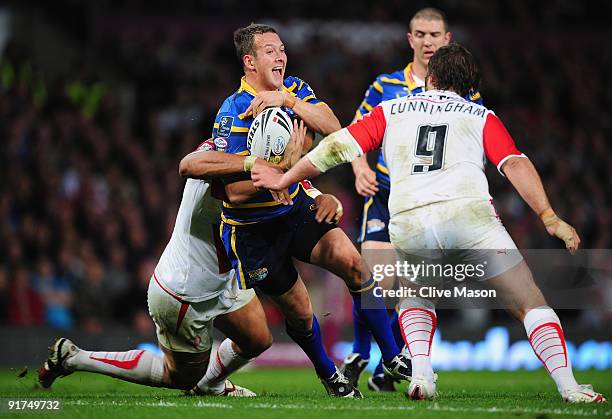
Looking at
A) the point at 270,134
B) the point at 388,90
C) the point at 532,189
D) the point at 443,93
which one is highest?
the point at 388,90

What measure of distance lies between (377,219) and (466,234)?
244 cm

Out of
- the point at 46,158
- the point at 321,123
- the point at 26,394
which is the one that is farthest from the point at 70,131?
the point at 321,123

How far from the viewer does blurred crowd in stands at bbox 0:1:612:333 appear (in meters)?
13.8

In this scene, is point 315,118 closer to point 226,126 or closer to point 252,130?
point 252,130

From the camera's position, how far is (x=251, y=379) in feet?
35.0

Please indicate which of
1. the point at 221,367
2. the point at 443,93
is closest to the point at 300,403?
the point at 221,367

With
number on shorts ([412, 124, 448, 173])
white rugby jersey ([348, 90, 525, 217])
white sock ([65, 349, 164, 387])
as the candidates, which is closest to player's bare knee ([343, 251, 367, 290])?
white rugby jersey ([348, 90, 525, 217])

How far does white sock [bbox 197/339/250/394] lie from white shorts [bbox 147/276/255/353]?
6.5 inches

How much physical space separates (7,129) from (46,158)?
0.71 m

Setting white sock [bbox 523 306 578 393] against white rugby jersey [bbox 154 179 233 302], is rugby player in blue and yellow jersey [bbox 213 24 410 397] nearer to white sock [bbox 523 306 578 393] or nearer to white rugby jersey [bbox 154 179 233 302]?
white rugby jersey [bbox 154 179 233 302]

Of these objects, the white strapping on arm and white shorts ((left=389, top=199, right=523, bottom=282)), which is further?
the white strapping on arm

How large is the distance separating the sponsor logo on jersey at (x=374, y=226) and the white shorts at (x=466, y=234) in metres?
2.20

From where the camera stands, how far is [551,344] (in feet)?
19.5

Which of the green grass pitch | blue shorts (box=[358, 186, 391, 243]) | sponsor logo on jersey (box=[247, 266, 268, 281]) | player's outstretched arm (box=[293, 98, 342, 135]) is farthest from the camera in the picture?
blue shorts (box=[358, 186, 391, 243])
